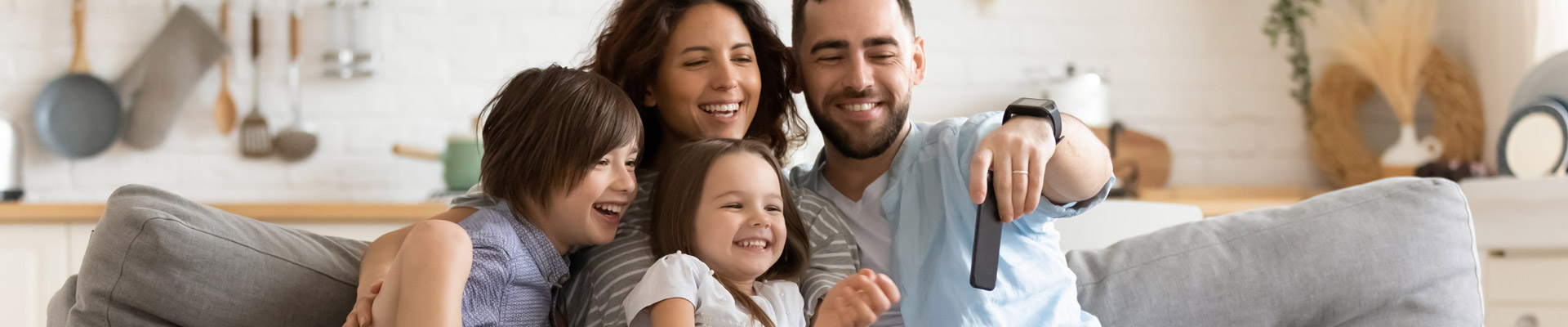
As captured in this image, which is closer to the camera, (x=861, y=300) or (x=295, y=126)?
(x=861, y=300)

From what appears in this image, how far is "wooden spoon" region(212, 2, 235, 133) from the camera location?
299cm

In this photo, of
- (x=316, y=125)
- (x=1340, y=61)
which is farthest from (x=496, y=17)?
(x=1340, y=61)

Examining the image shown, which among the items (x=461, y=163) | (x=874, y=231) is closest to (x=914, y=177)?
(x=874, y=231)

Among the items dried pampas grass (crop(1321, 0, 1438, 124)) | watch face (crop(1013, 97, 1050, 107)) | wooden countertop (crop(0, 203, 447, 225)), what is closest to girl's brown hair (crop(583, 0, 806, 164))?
watch face (crop(1013, 97, 1050, 107))

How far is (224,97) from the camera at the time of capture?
300 centimetres

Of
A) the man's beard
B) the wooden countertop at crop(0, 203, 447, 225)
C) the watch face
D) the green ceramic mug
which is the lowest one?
the wooden countertop at crop(0, 203, 447, 225)

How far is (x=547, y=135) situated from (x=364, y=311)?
0.28m

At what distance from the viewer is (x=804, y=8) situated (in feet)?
5.39

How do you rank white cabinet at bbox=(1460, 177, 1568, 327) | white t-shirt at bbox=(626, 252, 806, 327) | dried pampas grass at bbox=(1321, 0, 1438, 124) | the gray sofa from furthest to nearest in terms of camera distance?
1. dried pampas grass at bbox=(1321, 0, 1438, 124)
2. white cabinet at bbox=(1460, 177, 1568, 327)
3. the gray sofa
4. white t-shirt at bbox=(626, 252, 806, 327)

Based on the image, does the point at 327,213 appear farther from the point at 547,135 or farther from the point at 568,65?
the point at 547,135

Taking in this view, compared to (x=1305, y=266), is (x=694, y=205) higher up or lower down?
higher up

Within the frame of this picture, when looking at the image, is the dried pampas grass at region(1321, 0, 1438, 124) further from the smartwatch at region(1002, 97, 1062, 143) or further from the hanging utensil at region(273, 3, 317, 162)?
the hanging utensil at region(273, 3, 317, 162)

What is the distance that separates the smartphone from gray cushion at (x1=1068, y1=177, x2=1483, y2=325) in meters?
0.53

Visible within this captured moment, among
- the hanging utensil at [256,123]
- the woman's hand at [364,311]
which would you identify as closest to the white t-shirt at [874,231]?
the woman's hand at [364,311]
